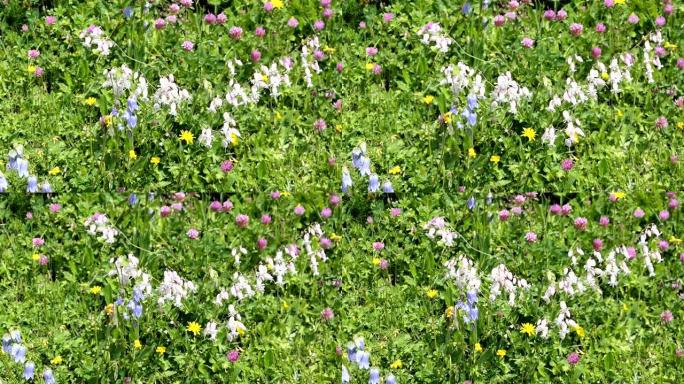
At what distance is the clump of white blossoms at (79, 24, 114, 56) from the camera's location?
28.3ft

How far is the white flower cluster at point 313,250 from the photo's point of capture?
7773mm

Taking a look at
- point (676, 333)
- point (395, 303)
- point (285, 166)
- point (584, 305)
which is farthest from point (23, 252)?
point (676, 333)

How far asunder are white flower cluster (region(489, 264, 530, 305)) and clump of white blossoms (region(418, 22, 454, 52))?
78.5 inches

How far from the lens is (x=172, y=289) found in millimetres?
7480

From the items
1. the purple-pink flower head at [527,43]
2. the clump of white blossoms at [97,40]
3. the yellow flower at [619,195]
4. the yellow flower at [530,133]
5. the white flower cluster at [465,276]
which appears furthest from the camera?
the purple-pink flower head at [527,43]

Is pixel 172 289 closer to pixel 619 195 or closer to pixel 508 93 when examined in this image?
pixel 508 93

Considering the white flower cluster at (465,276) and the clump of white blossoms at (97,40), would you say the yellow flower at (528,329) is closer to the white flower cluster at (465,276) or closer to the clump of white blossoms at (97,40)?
the white flower cluster at (465,276)

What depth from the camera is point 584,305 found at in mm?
7648

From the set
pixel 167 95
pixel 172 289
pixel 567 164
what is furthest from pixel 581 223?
pixel 167 95

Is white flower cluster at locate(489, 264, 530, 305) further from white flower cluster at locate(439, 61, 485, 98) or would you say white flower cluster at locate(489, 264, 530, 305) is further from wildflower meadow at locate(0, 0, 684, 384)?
white flower cluster at locate(439, 61, 485, 98)

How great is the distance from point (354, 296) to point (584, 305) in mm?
1508

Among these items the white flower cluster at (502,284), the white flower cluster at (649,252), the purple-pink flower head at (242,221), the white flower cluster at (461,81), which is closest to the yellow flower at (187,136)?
the purple-pink flower head at (242,221)

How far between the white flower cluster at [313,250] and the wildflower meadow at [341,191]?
24mm

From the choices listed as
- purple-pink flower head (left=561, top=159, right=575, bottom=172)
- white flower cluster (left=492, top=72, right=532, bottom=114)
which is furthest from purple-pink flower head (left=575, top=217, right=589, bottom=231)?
white flower cluster (left=492, top=72, right=532, bottom=114)
